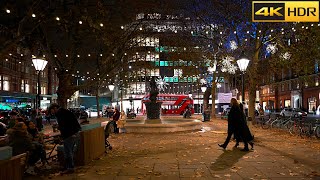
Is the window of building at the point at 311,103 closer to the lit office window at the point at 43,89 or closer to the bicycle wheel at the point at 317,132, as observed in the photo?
the bicycle wheel at the point at 317,132

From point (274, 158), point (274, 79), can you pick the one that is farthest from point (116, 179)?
point (274, 79)

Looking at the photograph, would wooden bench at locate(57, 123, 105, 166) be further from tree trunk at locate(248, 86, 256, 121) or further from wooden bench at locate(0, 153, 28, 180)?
tree trunk at locate(248, 86, 256, 121)

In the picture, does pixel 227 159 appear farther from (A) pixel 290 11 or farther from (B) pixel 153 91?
(B) pixel 153 91

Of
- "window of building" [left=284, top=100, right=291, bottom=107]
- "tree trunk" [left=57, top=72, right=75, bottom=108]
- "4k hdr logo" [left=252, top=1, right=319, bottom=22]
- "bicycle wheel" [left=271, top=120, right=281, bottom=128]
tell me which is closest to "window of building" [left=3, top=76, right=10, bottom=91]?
"tree trunk" [left=57, top=72, right=75, bottom=108]

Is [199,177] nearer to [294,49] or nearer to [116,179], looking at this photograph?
[116,179]

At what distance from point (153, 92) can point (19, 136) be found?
15893 millimetres

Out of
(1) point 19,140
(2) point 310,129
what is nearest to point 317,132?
(2) point 310,129

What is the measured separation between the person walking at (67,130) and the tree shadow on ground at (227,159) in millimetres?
3715

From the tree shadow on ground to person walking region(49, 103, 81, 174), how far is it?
3715 mm

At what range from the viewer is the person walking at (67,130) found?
8195 millimetres

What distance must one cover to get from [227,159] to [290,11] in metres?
4.88

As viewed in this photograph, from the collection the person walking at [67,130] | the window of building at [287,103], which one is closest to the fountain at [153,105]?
the person walking at [67,130]

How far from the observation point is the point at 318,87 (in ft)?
187

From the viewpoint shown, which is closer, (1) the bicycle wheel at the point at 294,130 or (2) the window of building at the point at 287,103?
(1) the bicycle wheel at the point at 294,130
